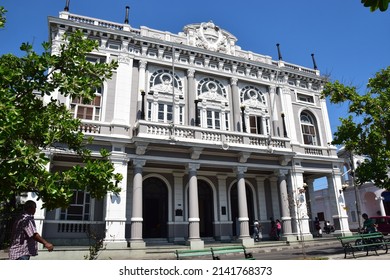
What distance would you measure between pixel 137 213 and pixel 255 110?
11.4 metres

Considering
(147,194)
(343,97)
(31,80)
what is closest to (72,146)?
(31,80)

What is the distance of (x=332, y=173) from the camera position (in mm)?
21750

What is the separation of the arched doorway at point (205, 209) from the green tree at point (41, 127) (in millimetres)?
12826

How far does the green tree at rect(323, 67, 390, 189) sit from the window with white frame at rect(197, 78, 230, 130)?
23.8ft

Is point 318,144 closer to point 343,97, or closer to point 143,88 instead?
point 343,97

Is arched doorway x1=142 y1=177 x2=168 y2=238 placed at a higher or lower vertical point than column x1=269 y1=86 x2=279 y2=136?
lower

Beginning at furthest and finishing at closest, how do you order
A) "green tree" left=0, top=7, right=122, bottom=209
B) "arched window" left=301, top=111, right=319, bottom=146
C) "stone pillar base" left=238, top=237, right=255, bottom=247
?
"arched window" left=301, top=111, right=319, bottom=146
"stone pillar base" left=238, top=237, right=255, bottom=247
"green tree" left=0, top=7, right=122, bottom=209

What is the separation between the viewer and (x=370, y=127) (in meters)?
14.4

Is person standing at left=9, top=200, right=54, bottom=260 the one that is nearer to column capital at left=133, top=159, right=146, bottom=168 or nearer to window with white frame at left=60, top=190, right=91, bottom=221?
column capital at left=133, top=159, right=146, bottom=168

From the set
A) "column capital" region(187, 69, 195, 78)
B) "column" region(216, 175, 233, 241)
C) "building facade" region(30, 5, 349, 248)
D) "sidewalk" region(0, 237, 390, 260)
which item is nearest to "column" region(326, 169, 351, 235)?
"building facade" region(30, 5, 349, 248)

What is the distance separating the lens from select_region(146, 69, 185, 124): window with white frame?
60.6 feet

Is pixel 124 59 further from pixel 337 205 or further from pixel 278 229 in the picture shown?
pixel 337 205

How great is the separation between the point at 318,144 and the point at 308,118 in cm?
229

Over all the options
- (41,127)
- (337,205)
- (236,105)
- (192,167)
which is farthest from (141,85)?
(337,205)
